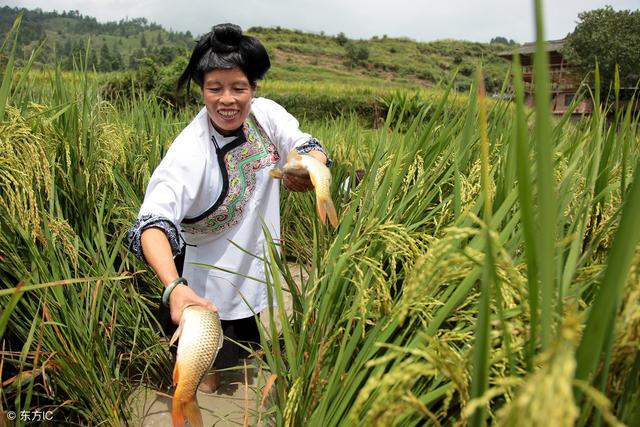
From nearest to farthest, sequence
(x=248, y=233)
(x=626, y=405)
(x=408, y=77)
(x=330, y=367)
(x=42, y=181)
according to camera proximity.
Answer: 1. (x=626, y=405)
2. (x=330, y=367)
3. (x=42, y=181)
4. (x=248, y=233)
5. (x=408, y=77)

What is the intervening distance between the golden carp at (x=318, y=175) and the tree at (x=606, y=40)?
2958 cm

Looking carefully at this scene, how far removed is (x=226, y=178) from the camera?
1928 millimetres

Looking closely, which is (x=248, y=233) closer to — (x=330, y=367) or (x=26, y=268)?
(x=26, y=268)

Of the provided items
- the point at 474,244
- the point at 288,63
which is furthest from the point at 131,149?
the point at 288,63

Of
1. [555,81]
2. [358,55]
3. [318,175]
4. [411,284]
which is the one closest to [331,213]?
[318,175]

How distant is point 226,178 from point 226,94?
35cm

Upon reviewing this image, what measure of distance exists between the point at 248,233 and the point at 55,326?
0.87 m

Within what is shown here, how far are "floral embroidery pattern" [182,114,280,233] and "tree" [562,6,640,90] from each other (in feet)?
96.2

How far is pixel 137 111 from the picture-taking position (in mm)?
3188

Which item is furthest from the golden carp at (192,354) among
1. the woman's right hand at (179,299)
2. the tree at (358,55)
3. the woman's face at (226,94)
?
the tree at (358,55)

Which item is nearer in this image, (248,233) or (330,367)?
(330,367)

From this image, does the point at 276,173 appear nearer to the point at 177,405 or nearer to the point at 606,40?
the point at 177,405

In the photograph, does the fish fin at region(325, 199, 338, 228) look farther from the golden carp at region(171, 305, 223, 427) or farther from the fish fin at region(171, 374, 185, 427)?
the fish fin at region(171, 374, 185, 427)

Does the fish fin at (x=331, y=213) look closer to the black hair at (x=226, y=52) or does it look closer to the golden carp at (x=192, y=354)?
the golden carp at (x=192, y=354)
